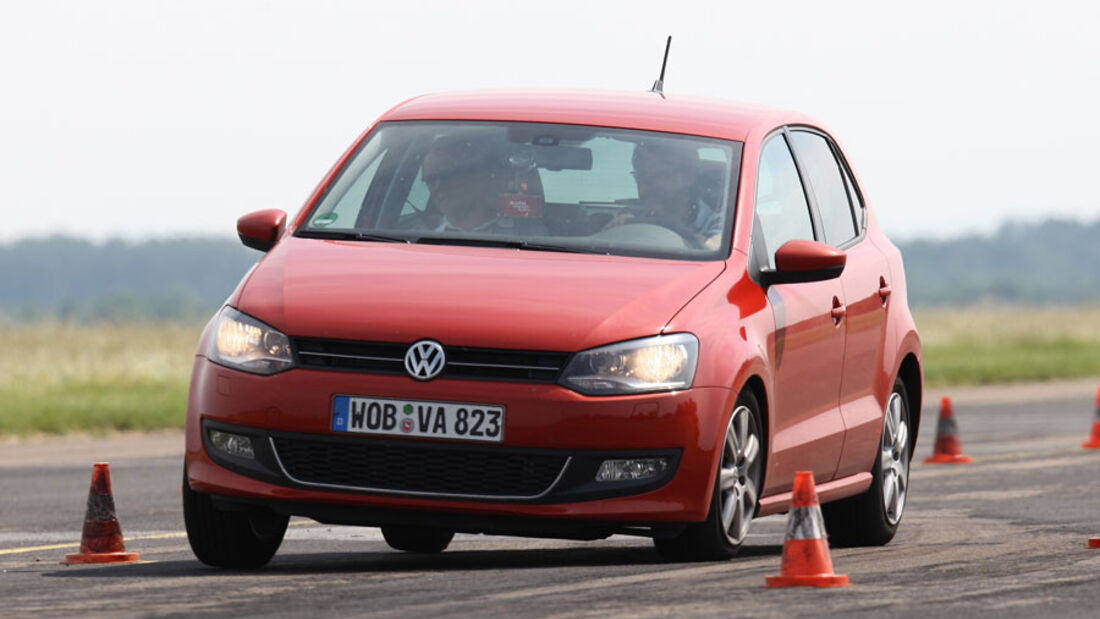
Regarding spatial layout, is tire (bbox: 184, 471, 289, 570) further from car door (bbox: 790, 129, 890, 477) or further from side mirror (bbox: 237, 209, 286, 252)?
car door (bbox: 790, 129, 890, 477)

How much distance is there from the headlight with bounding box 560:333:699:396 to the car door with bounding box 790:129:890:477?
6.19 feet

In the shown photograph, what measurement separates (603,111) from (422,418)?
207 centimetres

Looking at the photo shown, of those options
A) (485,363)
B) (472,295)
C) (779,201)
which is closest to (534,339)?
(485,363)

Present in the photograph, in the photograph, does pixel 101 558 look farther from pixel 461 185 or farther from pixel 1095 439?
pixel 1095 439

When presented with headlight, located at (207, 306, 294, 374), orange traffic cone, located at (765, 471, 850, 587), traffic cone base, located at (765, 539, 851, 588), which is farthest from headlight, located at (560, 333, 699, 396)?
headlight, located at (207, 306, 294, 374)

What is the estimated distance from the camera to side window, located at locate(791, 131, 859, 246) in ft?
33.6

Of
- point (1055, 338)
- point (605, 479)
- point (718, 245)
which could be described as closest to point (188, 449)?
point (605, 479)

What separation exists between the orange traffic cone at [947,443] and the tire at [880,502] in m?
7.58

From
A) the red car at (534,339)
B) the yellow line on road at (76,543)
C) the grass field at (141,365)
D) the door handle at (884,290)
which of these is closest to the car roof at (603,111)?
the red car at (534,339)

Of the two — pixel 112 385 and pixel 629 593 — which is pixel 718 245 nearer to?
pixel 629 593

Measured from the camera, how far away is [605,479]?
319 inches

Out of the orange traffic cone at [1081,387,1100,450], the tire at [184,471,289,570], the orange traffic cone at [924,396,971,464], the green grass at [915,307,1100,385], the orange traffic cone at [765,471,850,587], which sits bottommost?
the green grass at [915,307,1100,385]

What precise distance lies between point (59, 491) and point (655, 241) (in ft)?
25.1

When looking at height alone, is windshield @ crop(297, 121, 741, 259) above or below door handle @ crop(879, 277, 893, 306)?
above
